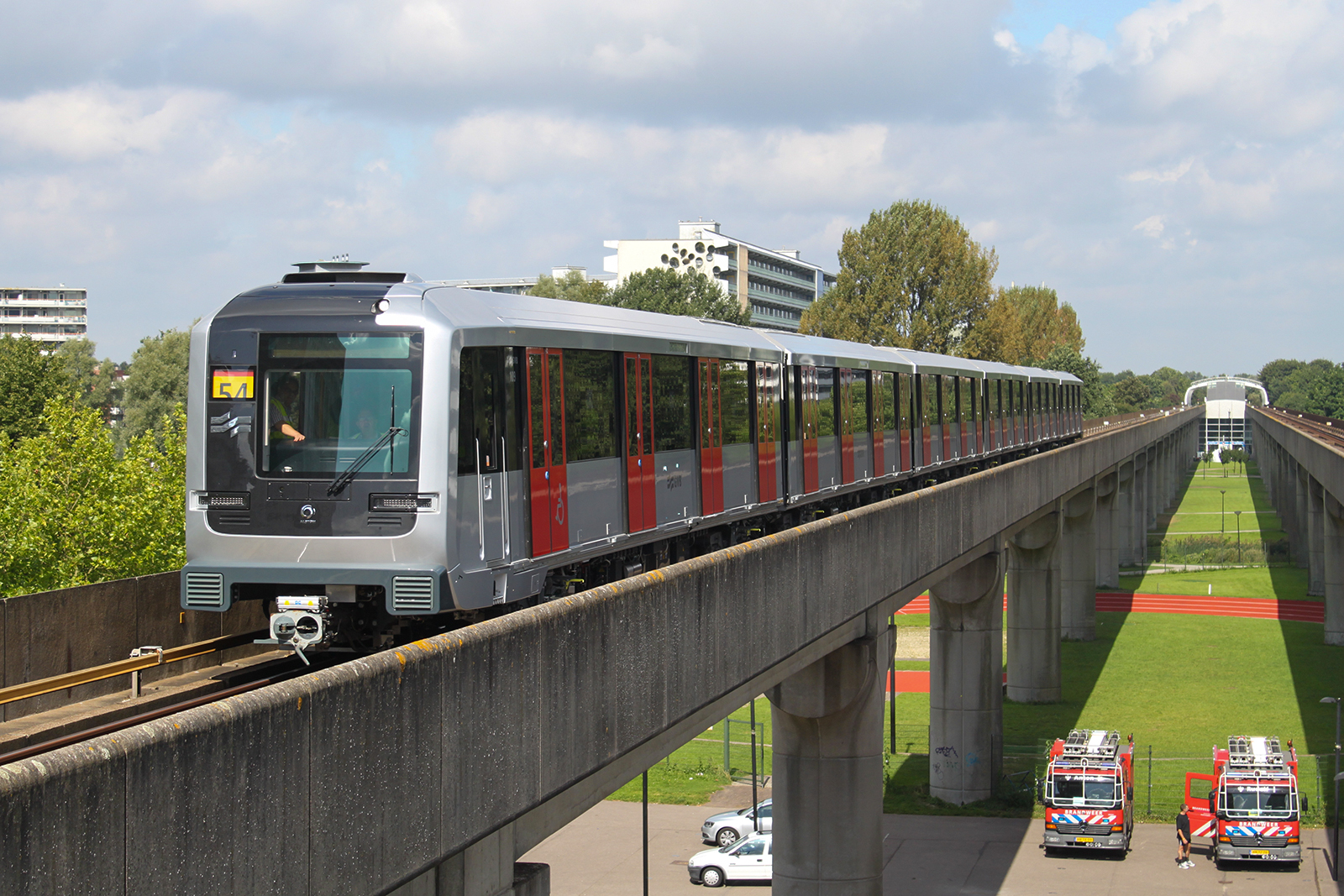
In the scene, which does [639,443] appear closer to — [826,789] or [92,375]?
[826,789]

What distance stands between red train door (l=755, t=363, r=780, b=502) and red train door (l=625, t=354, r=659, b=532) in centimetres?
474

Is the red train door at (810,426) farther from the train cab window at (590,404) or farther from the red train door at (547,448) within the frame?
the red train door at (547,448)

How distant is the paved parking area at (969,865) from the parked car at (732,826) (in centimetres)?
92

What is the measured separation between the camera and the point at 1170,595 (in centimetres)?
7256

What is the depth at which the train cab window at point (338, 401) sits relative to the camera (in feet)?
36.8

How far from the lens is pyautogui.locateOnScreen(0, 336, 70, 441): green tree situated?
61625 millimetres

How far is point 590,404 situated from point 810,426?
31.6 ft

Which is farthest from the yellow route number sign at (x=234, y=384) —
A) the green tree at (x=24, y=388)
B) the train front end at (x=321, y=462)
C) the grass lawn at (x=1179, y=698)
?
the green tree at (x=24, y=388)

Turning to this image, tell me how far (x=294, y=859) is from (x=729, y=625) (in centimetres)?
619

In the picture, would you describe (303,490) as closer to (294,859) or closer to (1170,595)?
(294,859)

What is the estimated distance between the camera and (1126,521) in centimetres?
8550

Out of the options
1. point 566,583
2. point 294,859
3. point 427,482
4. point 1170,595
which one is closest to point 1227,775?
point 566,583

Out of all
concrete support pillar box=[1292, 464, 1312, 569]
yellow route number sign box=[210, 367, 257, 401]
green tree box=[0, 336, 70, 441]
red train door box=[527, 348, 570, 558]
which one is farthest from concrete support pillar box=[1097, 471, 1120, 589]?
yellow route number sign box=[210, 367, 257, 401]

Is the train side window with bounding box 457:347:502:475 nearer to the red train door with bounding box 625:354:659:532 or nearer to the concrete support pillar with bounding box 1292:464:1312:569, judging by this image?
the red train door with bounding box 625:354:659:532
